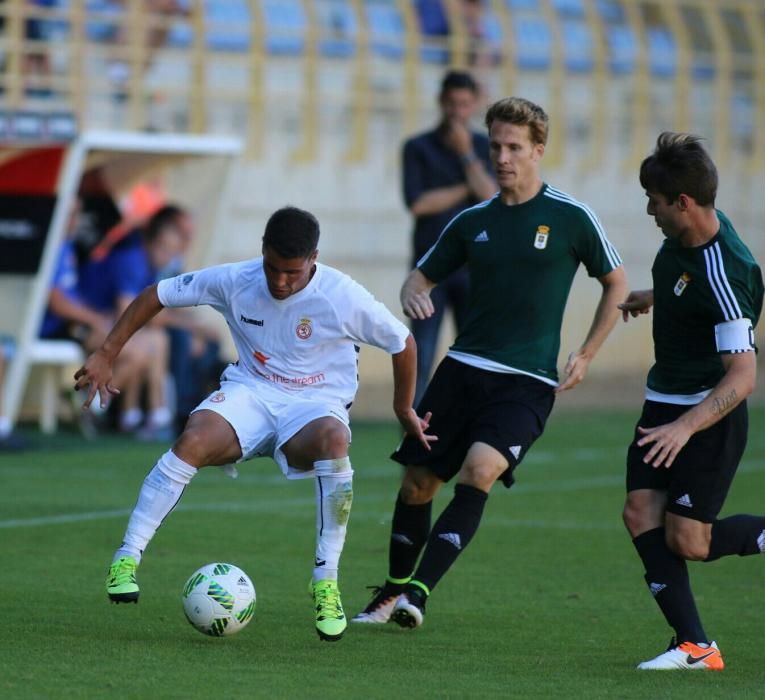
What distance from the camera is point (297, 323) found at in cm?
685

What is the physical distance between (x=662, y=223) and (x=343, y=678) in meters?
1.93


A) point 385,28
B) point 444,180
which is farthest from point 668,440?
point 385,28

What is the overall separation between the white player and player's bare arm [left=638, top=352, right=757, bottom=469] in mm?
1145

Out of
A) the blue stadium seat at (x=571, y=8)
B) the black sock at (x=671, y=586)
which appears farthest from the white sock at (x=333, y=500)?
the blue stadium seat at (x=571, y=8)

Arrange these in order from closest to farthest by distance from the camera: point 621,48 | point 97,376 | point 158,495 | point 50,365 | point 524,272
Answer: point 158,495 < point 97,376 < point 524,272 < point 50,365 < point 621,48

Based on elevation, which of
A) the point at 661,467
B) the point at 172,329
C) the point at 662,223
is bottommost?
the point at 172,329

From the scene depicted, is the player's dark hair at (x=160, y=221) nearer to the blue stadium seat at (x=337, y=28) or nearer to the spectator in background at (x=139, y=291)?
the spectator in background at (x=139, y=291)

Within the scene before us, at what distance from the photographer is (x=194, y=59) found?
17.1m

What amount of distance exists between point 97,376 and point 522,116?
197 cm

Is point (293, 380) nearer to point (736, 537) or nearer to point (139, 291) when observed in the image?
point (736, 537)

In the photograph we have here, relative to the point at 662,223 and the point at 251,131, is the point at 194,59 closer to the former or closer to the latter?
the point at 251,131

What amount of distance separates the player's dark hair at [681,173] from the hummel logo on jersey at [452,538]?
1566 mm

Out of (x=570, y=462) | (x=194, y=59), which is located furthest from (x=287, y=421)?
(x=194, y=59)

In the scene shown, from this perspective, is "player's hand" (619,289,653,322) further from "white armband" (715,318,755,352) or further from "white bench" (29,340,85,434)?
"white bench" (29,340,85,434)
